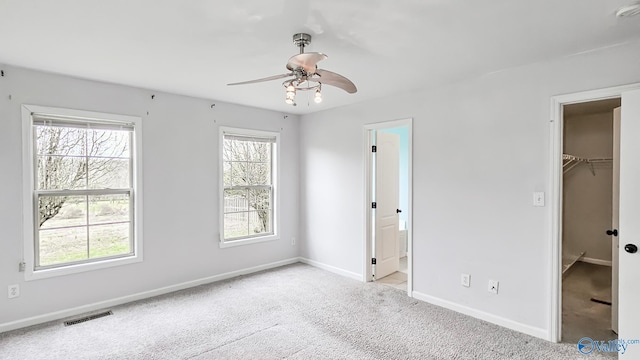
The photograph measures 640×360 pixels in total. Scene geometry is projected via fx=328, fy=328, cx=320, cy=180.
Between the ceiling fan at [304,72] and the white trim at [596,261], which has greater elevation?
the ceiling fan at [304,72]

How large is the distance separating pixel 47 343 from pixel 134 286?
3.13 ft

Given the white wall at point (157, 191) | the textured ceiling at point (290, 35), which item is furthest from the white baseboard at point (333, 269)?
the textured ceiling at point (290, 35)

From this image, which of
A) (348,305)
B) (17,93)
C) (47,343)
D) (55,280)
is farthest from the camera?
(348,305)

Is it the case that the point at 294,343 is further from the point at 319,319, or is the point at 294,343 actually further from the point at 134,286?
the point at 134,286

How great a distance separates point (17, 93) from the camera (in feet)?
9.59

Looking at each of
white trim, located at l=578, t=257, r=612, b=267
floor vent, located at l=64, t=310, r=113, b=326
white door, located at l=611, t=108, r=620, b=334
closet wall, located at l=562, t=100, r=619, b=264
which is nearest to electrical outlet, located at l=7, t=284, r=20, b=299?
floor vent, located at l=64, t=310, r=113, b=326

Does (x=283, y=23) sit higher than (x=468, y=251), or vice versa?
(x=283, y=23)

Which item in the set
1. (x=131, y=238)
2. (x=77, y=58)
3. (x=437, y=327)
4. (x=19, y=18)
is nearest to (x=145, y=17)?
(x=19, y=18)

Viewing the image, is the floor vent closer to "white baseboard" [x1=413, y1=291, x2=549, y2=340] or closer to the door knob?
"white baseboard" [x1=413, y1=291, x2=549, y2=340]

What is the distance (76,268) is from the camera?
324 cm

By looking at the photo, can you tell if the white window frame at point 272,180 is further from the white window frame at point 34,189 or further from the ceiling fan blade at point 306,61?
the ceiling fan blade at point 306,61

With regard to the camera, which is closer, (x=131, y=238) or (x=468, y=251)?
(x=468, y=251)

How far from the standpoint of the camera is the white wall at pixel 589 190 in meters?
5.03

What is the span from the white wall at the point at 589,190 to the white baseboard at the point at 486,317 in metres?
2.74
